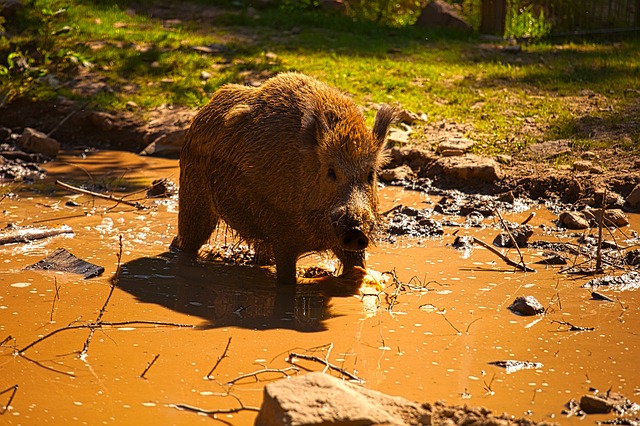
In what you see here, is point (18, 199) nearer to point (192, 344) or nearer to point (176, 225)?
point (176, 225)

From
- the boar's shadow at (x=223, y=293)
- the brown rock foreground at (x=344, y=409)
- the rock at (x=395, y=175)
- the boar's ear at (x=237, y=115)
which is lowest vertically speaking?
the boar's shadow at (x=223, y=293)

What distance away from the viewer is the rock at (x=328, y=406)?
12.0 ft

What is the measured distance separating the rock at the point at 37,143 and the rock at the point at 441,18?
720 cm

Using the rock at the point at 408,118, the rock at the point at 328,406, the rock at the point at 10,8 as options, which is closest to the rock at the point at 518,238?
the rock at the point at 408,118

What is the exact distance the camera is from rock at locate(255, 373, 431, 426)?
12.0 ft

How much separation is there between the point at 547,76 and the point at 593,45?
2.47 metres

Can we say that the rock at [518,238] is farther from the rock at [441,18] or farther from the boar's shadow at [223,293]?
the rock at [441,18]

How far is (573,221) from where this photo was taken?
7.83m

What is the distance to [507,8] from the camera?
1576 centimetres

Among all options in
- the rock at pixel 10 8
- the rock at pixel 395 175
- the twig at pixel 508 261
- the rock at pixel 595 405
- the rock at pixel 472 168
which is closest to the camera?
the rock at pixel 595 405

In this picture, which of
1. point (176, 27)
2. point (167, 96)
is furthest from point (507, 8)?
point (167, 96)

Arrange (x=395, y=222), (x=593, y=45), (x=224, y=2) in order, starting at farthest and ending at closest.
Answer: (x=224, y=2) → (x=593, y=45) → (x=395, y=222)

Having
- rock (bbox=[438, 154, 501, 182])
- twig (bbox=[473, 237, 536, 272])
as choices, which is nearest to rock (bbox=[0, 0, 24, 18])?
rock (bbox=[438, 154, 501, 182])

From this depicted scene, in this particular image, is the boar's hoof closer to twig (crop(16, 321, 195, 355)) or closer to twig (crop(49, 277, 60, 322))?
twig (crop(16, 321, 195, 355))
